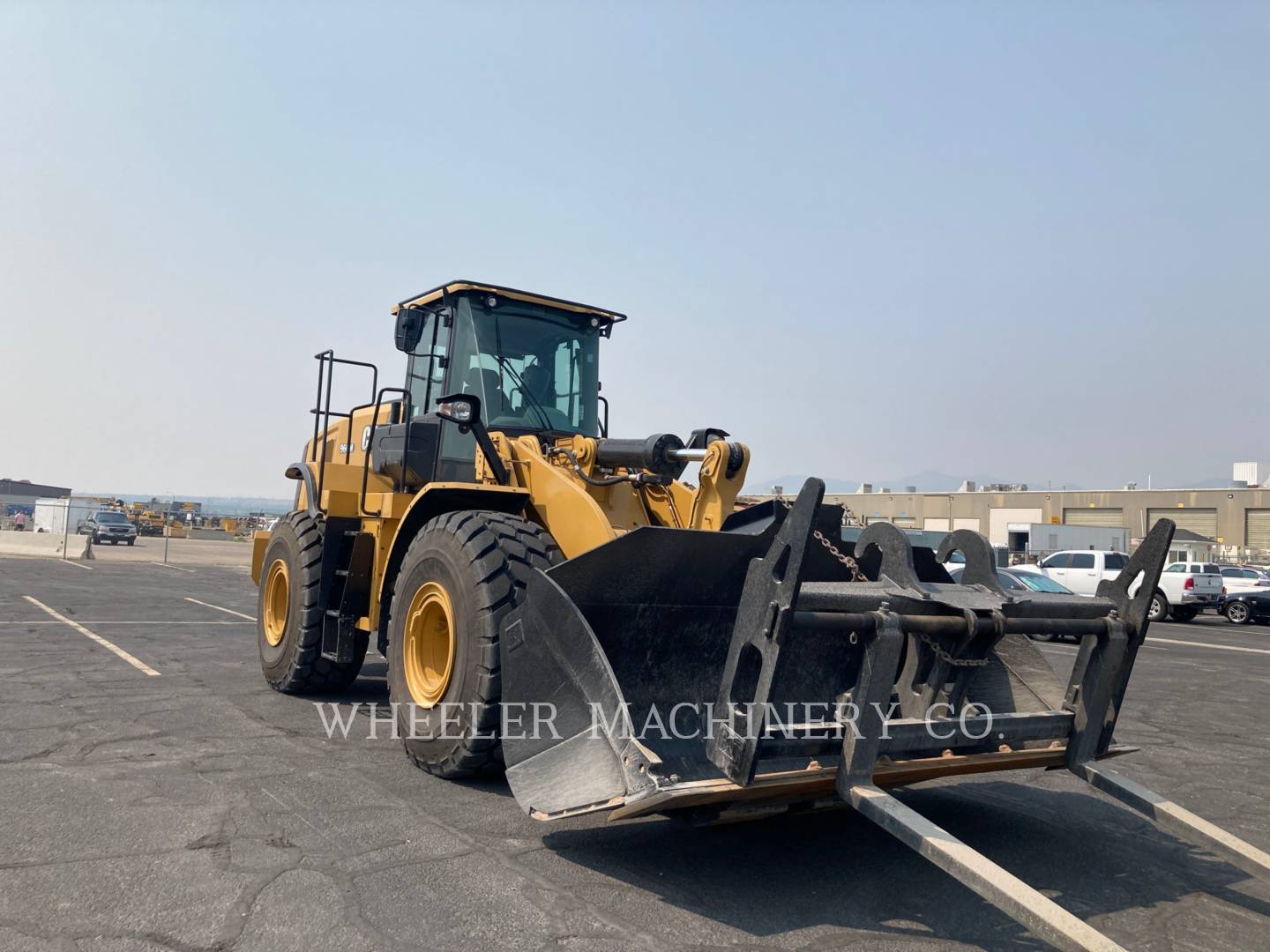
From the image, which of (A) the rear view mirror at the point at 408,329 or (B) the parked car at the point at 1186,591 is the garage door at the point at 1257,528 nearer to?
(B) the parked car at the point at 1186,591

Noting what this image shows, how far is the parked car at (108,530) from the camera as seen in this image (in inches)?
1636

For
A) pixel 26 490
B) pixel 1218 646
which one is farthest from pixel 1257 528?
pixel 26 490

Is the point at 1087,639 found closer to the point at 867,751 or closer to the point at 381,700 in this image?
the point at 867,751

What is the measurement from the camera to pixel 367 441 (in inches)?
307

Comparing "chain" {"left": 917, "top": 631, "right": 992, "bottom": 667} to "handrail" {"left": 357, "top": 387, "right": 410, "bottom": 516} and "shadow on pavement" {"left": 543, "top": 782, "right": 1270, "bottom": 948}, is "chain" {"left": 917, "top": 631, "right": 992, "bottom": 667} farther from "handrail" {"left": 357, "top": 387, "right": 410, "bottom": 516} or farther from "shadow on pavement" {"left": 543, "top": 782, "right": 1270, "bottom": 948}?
"handrail" {"left": 357, "top": 387, "right": 410, "bottom": 516}

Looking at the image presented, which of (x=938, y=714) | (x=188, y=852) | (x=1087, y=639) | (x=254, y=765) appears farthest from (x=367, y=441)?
(x=1087, y=639)

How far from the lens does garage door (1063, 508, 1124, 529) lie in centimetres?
6200

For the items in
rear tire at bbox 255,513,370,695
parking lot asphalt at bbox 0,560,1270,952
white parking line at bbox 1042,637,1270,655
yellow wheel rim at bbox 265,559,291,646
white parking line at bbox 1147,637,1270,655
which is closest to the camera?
parking lot asphalt at bbox 0,560,1270,952

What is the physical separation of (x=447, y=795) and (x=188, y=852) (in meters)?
1.34

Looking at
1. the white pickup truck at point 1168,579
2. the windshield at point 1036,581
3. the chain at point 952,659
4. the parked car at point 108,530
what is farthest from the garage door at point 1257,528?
the chain at point 952,659

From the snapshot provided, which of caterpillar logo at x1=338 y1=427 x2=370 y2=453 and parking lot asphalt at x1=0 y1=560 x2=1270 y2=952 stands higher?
caterpillar logo at x1=338 y1=427 x2=370 y2=453

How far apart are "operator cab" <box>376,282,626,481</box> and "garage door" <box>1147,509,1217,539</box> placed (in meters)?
60.3

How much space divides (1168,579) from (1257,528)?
3923 centimetres

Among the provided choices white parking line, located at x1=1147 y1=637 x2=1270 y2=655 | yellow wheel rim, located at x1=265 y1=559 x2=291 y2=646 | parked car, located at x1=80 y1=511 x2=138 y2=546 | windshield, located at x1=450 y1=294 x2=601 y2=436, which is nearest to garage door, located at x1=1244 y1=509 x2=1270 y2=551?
white parking line, located at x1=1147 y1=637 x2=1270 y2=655
